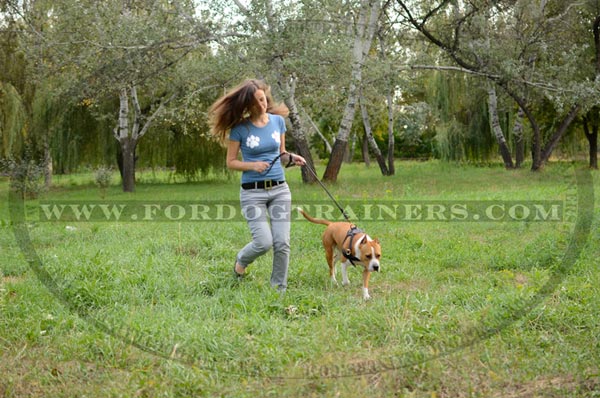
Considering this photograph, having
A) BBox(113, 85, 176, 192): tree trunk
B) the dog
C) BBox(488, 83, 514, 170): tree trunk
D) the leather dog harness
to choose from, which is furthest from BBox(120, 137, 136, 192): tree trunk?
the leather dog harness

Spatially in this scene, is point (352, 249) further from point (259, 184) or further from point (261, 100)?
point (261, 100)

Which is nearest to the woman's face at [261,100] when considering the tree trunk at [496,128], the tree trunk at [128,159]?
the tree trunk at [128,159]

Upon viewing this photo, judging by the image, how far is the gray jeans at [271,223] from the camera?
567cm

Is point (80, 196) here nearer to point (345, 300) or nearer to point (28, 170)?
point (28, 170)

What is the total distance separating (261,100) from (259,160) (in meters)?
0.54

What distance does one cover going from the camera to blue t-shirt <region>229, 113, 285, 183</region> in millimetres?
5617

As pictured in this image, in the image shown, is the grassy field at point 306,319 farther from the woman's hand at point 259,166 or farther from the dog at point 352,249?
the woman's hand at point 259,166

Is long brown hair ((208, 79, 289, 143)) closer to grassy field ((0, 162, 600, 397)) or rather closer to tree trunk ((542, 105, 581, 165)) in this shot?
grassy field ((0, 162, 600, 397))

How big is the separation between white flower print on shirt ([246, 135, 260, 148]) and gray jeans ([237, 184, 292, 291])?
413mm

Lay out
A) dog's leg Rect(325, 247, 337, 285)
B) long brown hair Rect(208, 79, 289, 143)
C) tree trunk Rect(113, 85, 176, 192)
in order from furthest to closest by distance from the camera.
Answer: tree trunk Rect(113, 85, 176, 192) < dog's leg Rect(325, 247, 337, 285) < long brown hair Rect(208, 79, 289, 143)

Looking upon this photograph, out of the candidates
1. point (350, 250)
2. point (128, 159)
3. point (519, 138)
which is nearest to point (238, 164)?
point (350, 250)

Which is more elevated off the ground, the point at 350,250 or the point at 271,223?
the point at 271,223

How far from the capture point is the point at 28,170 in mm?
16344

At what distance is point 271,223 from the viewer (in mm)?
5816
